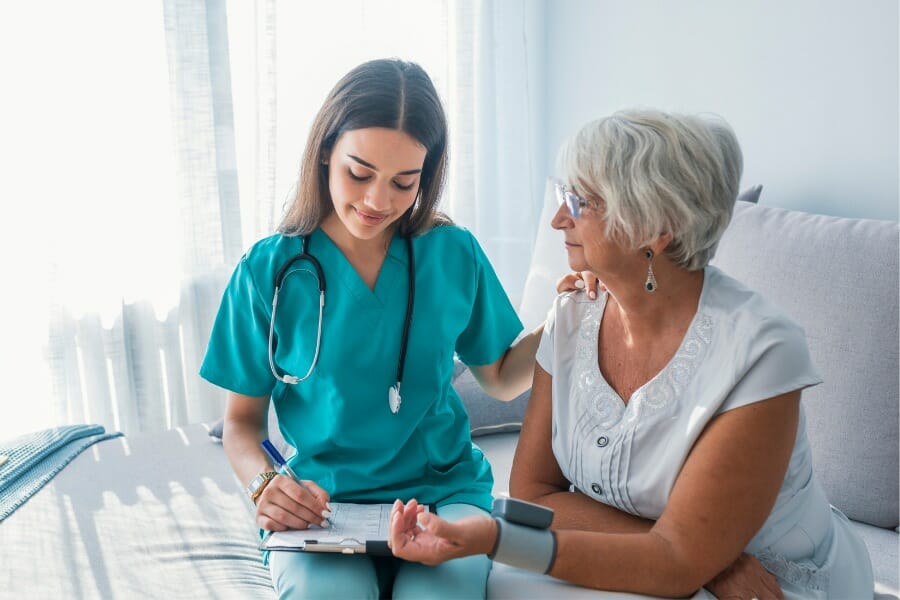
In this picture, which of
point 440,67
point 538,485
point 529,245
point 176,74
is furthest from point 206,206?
point 538,485

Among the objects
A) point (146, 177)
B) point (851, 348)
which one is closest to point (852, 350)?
point (851, 348)

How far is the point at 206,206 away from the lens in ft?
8.32

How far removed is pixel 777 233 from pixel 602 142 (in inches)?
26.8

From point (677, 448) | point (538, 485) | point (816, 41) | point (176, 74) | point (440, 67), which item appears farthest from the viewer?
point (440, 67)

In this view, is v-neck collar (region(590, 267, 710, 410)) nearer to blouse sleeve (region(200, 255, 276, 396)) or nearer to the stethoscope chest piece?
the stethoscope chest piece

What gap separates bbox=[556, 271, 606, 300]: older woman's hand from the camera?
143 centimetres

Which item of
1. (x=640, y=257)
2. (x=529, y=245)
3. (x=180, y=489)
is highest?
(x=640, y=257)

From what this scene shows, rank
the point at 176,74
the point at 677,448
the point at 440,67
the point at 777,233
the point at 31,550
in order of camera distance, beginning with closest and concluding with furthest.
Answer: the point at 677,448
the point at 31,550
the point at 777,233
the point at 176,74
the point at 440,67

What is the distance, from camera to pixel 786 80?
6.83 feet

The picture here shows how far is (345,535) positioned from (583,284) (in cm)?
54

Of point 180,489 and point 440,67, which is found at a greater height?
point 440,67

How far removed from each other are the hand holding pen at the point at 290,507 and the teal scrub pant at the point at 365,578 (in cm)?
6

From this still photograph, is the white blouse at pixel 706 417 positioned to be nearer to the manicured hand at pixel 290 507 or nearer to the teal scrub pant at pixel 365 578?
the teal scrub pant at pixel 365 578

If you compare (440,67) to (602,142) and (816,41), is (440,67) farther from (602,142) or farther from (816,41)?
(602,142)
